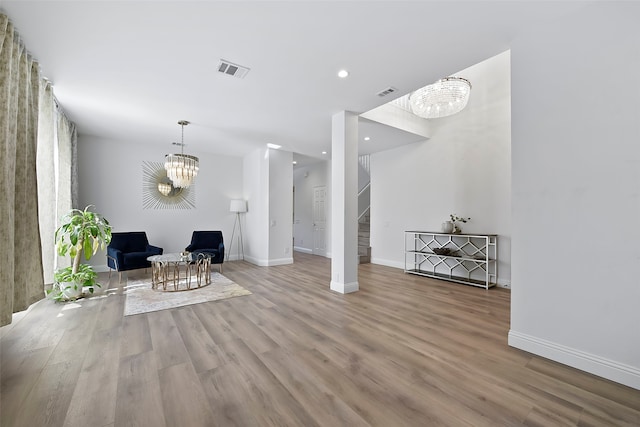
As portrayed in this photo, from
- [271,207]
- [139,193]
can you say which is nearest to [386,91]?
[271,207]

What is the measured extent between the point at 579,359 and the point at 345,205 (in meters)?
3.02

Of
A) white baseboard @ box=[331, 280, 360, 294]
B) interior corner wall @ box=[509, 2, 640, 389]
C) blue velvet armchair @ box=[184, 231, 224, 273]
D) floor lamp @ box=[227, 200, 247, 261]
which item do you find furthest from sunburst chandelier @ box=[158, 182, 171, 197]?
interior corner wall @ box=[509, 2, 640, 389]

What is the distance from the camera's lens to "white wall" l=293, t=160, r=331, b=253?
8.70 meters

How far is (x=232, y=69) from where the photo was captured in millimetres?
3094

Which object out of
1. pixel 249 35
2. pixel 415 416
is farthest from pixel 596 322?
pixel 249 35

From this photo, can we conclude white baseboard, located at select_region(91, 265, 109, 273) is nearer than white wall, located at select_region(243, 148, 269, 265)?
Yes

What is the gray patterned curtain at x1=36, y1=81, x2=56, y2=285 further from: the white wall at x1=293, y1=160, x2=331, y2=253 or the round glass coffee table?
the white wall at x1=293, y1=160, x2=331, y2=253

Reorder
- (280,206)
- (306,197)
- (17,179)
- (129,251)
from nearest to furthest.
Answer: (17,179) → (129,251) → (280,206) → (306,197)

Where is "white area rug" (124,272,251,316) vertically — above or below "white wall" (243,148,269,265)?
below

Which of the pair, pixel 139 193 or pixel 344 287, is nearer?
pixel 344 287

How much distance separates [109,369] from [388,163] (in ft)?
20.6

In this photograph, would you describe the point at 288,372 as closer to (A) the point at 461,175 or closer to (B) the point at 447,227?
(B) the point at 447,227

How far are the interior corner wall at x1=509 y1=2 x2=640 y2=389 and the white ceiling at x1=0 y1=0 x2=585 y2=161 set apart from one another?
0.34m

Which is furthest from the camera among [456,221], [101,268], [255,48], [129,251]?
[101,268]
